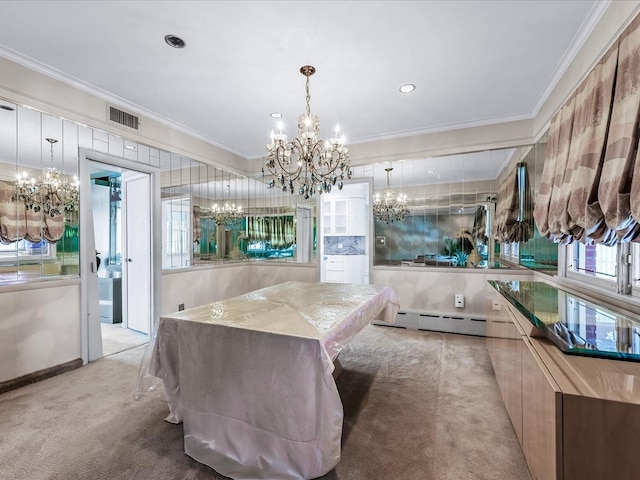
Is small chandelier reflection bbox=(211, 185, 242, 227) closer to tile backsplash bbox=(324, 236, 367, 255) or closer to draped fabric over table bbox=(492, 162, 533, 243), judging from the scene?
tile backsplash bbox=(324, 236, 367, 255)

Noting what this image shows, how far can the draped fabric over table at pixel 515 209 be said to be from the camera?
11.3 feet

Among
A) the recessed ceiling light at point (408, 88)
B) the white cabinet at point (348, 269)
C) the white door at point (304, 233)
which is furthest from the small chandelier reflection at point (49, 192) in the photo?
the white cabinet at point (348, 269)

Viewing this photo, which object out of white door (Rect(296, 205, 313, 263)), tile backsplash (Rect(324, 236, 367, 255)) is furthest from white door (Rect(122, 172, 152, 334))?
tile backsplash (Rect(324, 236, 367, 255))

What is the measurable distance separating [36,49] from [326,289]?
3.07 m

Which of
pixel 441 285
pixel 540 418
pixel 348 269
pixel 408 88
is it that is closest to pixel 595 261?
pixel 540 418

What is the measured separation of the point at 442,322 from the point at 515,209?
5.55ft

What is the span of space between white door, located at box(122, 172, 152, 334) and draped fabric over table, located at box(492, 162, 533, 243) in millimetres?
4419

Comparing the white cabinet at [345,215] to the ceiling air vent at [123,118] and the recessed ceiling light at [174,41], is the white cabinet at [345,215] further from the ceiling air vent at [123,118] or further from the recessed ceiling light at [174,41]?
the recessed ceiling light at [174,41]

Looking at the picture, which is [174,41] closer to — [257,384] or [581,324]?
[257,384]

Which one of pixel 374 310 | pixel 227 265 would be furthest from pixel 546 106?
pixel 227 265

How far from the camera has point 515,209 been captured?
11.8ft

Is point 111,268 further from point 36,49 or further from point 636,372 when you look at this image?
point 636,372

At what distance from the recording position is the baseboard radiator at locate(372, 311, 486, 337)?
12.8ft

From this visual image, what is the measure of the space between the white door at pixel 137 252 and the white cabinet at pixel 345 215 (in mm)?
3357
